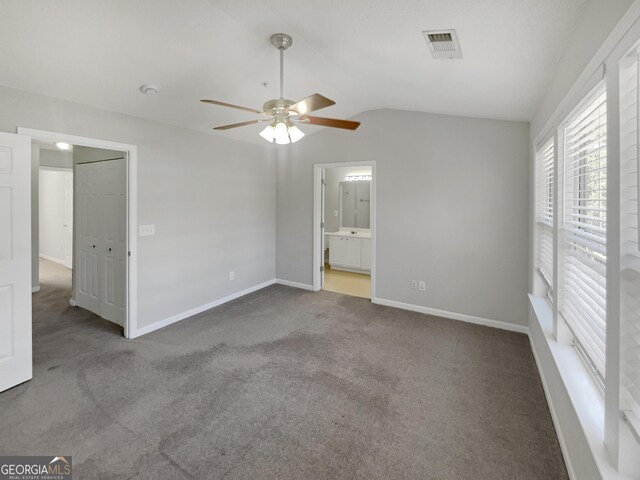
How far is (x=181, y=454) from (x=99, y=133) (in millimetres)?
3004

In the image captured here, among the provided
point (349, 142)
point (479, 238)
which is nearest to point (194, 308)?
point (349, 142)

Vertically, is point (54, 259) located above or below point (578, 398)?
above

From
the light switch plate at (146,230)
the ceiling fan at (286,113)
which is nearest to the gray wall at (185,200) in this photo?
the light switch plate at (146,230)

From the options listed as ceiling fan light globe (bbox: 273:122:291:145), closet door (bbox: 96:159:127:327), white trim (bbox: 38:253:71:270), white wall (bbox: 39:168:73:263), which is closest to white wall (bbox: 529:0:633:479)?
ceiling fan light globe (bbox: 273:122:291:145)

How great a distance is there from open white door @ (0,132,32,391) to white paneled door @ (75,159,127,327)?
972 millimetres

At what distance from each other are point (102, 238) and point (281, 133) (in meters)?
3.01

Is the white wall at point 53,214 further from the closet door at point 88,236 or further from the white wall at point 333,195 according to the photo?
the white wall at point 333,195

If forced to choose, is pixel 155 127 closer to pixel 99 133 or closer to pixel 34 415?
pixel 99 133

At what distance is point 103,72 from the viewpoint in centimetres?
256

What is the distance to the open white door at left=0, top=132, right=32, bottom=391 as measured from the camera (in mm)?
2455

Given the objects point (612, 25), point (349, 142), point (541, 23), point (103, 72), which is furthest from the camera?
point (349, 142)

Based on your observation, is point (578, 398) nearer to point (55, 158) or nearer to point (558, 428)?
point (558, 428)

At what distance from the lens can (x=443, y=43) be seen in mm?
2029

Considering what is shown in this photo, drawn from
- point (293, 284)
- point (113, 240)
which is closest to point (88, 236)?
point (113, 240)
